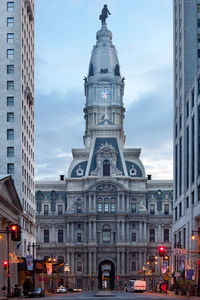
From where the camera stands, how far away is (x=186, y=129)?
372 feet

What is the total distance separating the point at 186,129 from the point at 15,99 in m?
29.9

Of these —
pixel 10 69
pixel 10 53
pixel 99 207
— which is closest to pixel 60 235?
pixel 99 207

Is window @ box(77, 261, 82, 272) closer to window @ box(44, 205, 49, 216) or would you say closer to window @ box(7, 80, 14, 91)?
window @ box(44, 205, 49, 216)

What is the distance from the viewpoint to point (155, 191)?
182 metres

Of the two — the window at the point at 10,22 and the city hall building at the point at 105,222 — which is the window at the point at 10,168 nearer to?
the window at the point at 10,22

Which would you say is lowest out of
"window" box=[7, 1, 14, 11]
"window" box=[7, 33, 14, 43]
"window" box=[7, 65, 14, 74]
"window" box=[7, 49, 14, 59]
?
"window" box=[7, 65, 14, 74]

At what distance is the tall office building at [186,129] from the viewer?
332 feet

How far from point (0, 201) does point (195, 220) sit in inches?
1273

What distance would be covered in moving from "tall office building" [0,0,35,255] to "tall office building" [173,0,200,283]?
25831 mm

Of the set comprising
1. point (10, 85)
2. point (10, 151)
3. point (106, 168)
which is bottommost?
point (10, 151)

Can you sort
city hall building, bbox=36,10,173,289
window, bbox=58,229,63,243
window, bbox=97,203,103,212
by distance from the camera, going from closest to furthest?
city hall building, bbox=36,10,173,289 → window, bbox=97,203,103,212 → window, bbox=58,229,63,243

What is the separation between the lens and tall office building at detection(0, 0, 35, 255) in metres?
100

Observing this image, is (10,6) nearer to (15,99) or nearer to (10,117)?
(15,99)

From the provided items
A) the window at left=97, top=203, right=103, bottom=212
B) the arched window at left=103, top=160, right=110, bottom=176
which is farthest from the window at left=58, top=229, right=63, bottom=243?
the arched window at left=103, top=160, right=110, bottom=176
